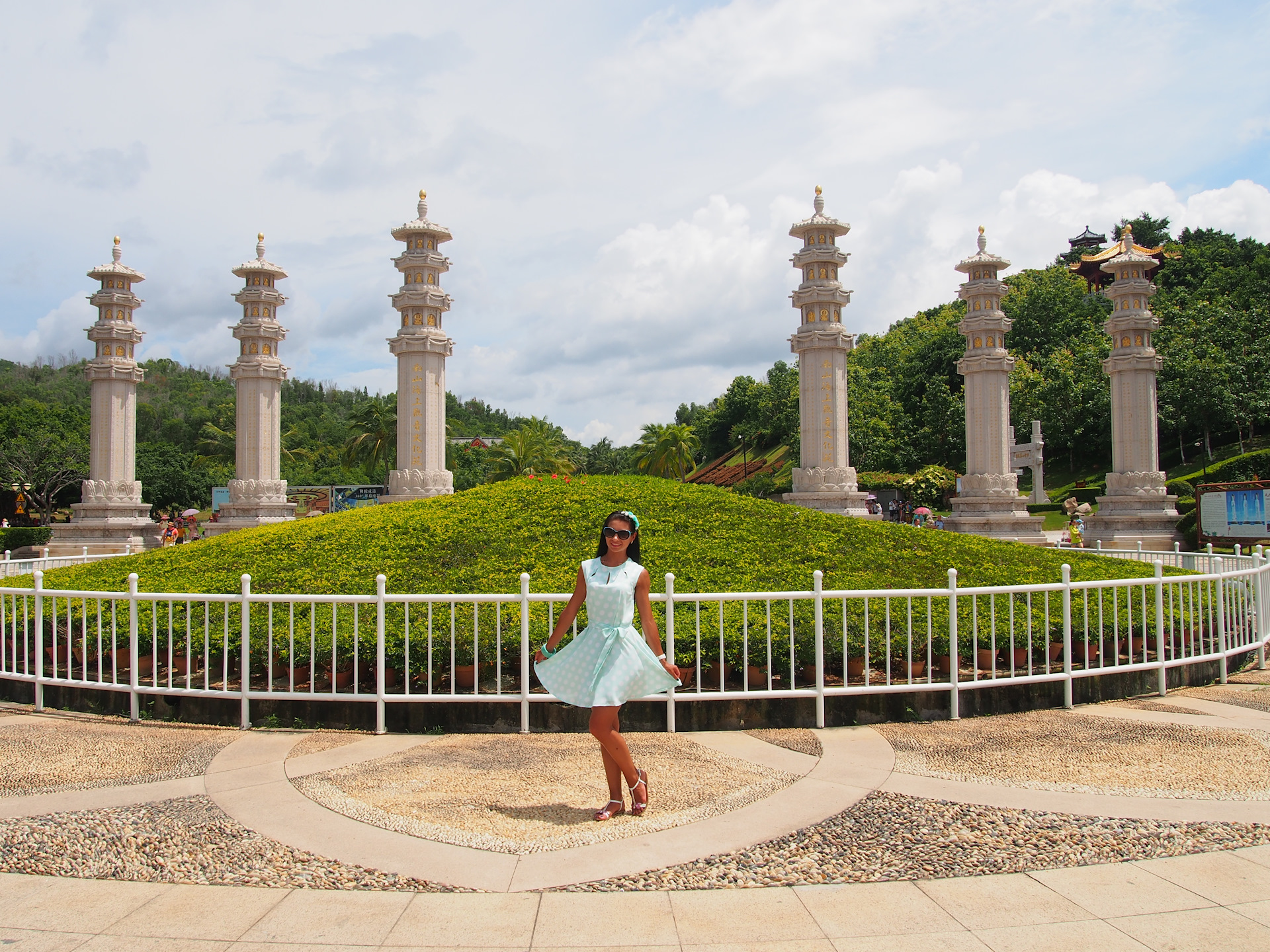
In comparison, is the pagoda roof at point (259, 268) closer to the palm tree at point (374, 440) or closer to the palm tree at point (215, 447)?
the palm tree at point (374, 440)

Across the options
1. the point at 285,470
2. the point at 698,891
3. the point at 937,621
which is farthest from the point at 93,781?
the point at 285,470

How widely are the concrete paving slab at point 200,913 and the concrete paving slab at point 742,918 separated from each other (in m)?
1.74

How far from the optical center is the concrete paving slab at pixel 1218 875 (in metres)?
3.60

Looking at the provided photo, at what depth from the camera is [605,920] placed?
3.42m

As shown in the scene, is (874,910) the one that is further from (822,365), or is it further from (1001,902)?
(822,365)

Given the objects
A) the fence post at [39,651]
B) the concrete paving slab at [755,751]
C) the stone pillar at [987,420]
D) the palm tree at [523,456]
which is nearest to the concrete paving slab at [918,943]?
the concrete paving slab at [755,751]

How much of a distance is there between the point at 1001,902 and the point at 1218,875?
3.57ft

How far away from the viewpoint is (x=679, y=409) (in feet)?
301

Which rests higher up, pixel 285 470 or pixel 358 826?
pixel 285 470

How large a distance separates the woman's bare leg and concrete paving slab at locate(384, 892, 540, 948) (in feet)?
3.22

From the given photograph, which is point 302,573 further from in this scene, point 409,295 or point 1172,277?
point 1172,277

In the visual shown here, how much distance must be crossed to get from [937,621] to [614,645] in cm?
419

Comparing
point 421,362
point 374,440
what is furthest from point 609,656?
point 374,440

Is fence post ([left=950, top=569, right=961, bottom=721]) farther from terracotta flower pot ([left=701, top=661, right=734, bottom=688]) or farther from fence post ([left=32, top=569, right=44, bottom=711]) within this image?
fence post ([left=32, top=569, right=44, bottom=711])
